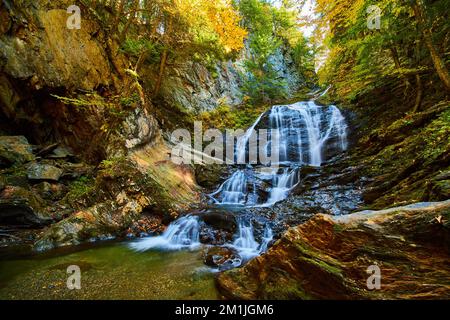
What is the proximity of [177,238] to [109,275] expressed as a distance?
88.9 inches

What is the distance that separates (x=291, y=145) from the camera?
13109mm

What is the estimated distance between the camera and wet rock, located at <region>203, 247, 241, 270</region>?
4.60m

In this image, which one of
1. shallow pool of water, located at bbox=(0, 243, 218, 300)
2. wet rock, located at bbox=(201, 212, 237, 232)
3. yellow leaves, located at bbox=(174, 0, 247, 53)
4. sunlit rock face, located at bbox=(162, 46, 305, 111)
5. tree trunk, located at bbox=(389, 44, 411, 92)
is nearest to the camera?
shallow pool of water, located at bbox=(0, 243, 218, 300)

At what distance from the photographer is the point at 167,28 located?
1033 cm

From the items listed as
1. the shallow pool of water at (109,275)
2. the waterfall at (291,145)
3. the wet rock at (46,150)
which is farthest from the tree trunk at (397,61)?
the wet rock at (46,150)

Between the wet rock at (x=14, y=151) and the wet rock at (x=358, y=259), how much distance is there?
685 cm

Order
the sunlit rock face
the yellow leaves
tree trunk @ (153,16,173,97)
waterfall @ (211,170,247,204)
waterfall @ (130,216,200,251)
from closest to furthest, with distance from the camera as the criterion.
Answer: waterfall @ (130,216,200,251) → the yellow leaves → waterfall @ (211,170,247,204) → tree trunk @ (153,16,173,97) → the sunlit rock face

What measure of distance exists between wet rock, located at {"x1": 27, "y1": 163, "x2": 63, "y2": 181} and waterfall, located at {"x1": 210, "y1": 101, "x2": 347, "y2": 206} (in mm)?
4911

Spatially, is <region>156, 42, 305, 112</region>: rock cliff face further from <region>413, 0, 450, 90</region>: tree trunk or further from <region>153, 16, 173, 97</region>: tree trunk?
<region>413, 0, 450, 90</region>: tree trunk

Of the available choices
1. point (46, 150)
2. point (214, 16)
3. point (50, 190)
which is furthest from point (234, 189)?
point (46, 150)

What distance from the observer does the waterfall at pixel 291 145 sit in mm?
9453

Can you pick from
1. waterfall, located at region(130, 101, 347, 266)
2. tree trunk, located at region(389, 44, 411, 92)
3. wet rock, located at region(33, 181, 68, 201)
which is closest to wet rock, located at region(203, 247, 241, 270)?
waterfall, located at region(130, 101, 347, 266)
